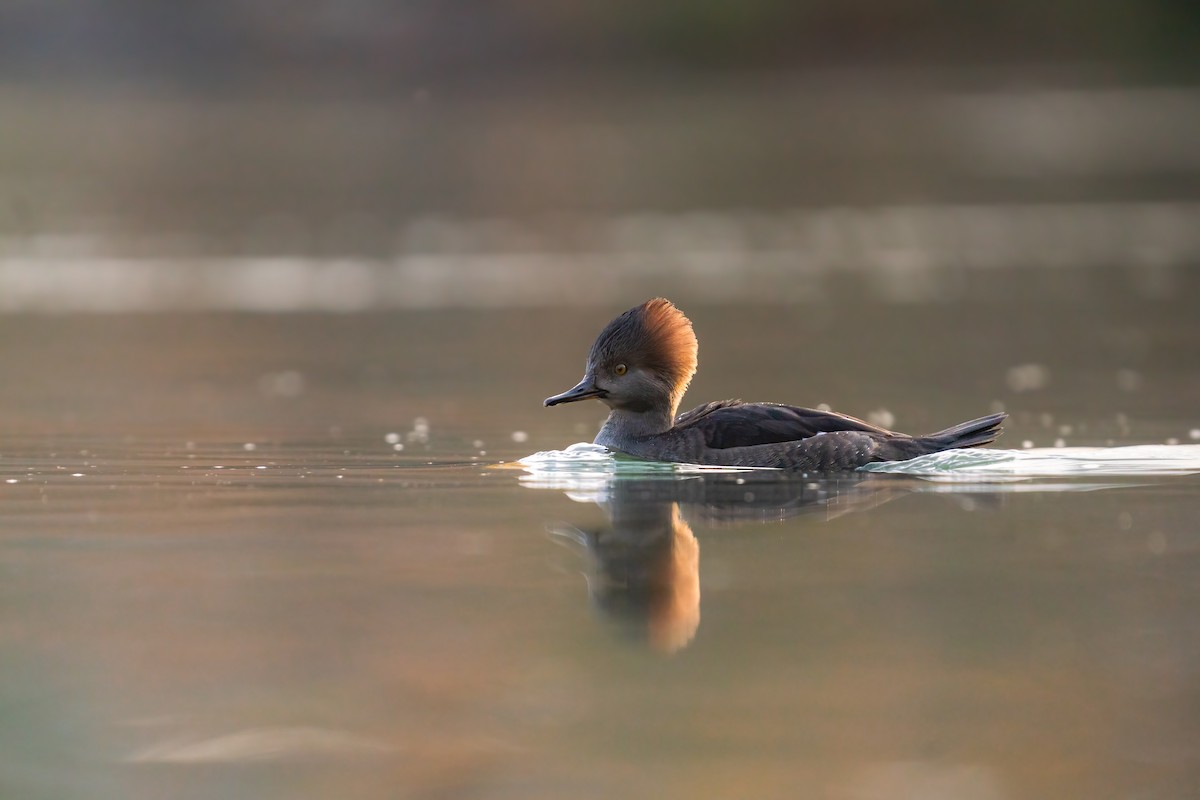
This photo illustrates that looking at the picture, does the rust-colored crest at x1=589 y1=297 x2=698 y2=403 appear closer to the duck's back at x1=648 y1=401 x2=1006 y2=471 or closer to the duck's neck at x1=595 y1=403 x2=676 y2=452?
the duck's neck at x1=595 y1=403 x2=676 y2=452

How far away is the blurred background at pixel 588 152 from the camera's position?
61.9 feet

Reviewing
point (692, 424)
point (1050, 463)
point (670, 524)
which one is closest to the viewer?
point (670, 524)

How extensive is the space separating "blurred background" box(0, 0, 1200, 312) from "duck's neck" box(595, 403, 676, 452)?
7.39 m

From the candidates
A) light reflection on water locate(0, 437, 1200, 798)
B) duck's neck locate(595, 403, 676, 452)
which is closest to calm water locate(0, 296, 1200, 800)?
light reflection on water locate(0, 437, 1200, 798)

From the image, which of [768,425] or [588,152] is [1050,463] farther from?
[588,152]

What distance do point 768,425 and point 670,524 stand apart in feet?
4.87

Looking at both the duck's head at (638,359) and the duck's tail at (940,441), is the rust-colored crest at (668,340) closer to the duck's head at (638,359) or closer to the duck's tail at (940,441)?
the duck's head at (638,359)

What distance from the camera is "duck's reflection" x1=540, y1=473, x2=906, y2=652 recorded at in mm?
5668

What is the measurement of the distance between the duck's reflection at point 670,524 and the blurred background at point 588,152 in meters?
8.42

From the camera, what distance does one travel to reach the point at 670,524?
7031 mm

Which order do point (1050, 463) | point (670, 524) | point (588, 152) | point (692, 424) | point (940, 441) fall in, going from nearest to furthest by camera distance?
point (670, 524) → point (1050, 463) → point (940, 441) → point (692, 424) → point (588, 152)

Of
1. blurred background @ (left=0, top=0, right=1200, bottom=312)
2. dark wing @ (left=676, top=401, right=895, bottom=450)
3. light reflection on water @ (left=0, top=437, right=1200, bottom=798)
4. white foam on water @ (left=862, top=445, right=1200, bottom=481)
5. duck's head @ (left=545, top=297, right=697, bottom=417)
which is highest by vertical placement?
blurred background @ (left=0, top=0, right=1200, bottom=312)

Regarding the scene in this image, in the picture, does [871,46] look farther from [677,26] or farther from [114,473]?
[114,473]

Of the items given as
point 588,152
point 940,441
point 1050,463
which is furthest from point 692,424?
point 588,152
